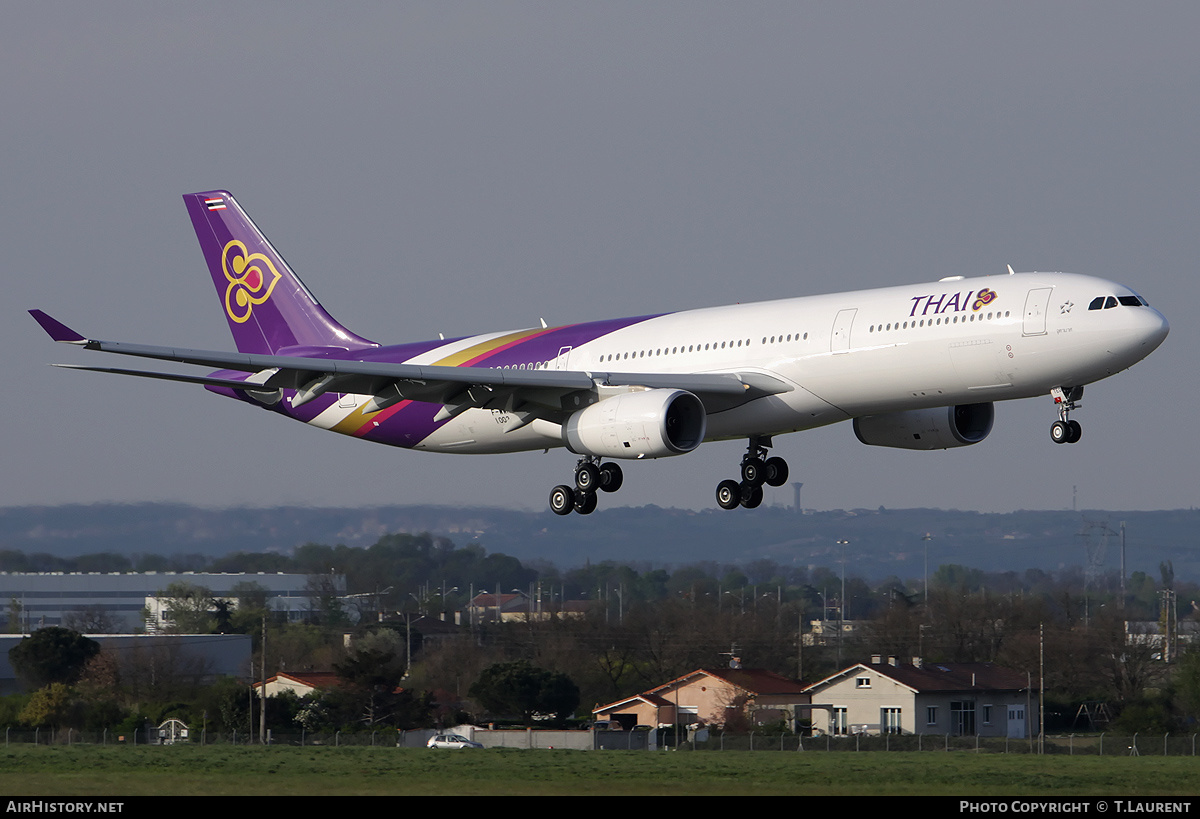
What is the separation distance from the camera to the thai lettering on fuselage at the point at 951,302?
37.0 metres

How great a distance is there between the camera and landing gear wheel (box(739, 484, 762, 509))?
1734 inches

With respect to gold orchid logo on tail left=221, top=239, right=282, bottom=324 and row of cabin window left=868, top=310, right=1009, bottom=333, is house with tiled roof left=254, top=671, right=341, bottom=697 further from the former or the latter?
row of cabin window left=868, top=310, right=1009, bottom=333

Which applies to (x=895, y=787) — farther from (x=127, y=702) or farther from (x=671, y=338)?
(x=127, y=702)

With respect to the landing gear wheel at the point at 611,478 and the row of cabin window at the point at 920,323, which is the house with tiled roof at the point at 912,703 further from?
the row of cabin window at the point at 920,323

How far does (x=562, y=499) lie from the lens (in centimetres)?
4344

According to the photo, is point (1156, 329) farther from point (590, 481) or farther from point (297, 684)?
point (297, 684)

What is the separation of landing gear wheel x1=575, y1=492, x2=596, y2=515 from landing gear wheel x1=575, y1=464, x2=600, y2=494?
13 cm

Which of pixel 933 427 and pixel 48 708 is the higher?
pixel 933 427

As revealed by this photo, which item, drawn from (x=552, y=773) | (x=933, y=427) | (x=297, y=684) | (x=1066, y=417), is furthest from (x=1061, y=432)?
(x=297, y=684)

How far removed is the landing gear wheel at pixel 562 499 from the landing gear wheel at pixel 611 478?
37.2 inches

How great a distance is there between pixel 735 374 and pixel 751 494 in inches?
196

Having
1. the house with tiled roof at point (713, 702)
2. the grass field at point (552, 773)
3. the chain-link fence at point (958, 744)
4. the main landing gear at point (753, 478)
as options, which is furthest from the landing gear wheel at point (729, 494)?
the house with tiled roof at point (713, 702)

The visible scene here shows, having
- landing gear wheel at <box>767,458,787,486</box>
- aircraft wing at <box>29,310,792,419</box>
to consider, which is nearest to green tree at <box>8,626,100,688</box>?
aircraft wing at <box>29,310,792,419</box>
